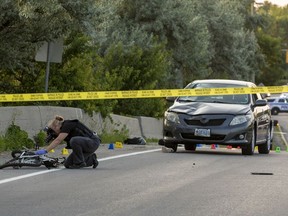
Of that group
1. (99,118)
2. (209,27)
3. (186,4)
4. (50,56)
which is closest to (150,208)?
(50,56)

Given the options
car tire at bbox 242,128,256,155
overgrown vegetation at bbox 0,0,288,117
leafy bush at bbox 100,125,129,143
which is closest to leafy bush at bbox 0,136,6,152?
overgrown vegetation at bbox 0,0,288,117

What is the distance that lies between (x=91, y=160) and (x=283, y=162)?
12.8ft

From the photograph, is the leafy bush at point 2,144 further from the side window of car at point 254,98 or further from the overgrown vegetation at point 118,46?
the side window of car at point 254,98

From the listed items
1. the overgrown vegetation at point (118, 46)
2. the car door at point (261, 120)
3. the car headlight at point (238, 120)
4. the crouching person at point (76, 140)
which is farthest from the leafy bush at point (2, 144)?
the car door at point (261, 120)

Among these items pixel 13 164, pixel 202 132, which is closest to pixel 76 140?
pixel 13 164

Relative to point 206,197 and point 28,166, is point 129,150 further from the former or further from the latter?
point 206,197

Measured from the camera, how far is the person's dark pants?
1556 cm

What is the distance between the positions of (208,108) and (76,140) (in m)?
4.81

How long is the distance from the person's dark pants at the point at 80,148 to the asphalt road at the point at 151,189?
0.21 m

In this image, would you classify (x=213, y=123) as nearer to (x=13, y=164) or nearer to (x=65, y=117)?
(x=65, y=117)

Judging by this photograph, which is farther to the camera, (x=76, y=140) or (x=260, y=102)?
(x=260, y=102)

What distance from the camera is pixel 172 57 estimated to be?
4703cm

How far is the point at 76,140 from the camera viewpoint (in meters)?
15.5

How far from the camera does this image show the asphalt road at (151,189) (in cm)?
1051
